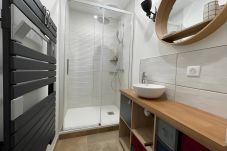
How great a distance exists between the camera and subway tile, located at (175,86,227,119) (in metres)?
0.84

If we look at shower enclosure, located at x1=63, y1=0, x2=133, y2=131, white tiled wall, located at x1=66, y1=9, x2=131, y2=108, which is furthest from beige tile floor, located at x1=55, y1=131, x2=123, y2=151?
white tiled wall, located at x1=66, y1=9, x2=131, y2=108

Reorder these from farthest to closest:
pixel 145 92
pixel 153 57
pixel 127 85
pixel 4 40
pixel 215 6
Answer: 1. pixel 127 85
2. pixel 153 57
3. pixel 145 92
4. pixel 215 6
5. pixel 4 40

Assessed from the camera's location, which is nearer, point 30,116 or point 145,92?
point 30,116

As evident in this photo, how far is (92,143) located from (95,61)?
1699mm

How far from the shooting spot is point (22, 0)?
0.68 metres

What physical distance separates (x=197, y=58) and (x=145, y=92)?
1.71 ft

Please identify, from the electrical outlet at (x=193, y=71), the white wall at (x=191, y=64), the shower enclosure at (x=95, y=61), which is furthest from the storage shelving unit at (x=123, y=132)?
the electrical outlet at (x=193, y=71)

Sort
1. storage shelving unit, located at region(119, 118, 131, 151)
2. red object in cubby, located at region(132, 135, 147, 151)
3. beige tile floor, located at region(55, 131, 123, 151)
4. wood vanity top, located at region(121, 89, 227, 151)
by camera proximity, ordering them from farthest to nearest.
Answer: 1. storage shelving unit, located at region(119, 118, 131, 151)
2. beige tile floor, located at region(55, 131, 123, 151)
3. red object in cubby, located at region(132, 135, 147, 151)
4. wood vanity top, located at region(121, 89, 227, 151)

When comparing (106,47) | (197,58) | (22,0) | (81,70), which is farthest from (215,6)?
(81,70)

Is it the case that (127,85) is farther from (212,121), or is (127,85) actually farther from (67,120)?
(212,121)

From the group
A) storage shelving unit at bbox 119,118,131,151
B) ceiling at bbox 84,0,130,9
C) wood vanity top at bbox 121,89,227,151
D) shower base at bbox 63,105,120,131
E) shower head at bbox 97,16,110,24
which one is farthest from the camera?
shower head at bbox 97,16,110,24

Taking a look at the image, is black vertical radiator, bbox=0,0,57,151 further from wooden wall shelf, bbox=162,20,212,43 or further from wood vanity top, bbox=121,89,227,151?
wooden wall shelf, bbox=162,20,212,43

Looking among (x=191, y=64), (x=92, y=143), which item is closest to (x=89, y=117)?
(x=92, y=143)

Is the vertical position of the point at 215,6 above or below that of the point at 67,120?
above
